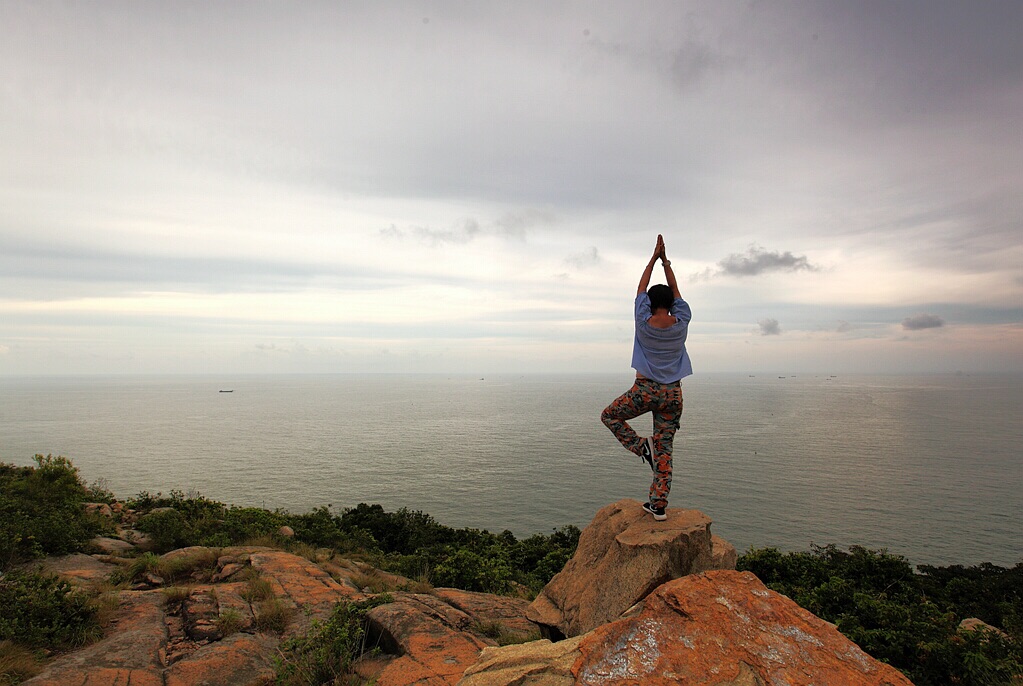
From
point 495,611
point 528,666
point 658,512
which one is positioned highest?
point 658,512

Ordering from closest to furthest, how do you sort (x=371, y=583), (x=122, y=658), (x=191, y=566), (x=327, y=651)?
1. (x=327, y=651)
2. (x=122, y=658)
3. (x=191, y=566)
4. (x=371, y=583)

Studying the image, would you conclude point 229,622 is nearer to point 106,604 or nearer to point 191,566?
point 106,604

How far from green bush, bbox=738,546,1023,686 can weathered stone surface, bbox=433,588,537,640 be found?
6.11m

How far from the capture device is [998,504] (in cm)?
3853

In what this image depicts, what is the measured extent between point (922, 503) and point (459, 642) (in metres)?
46.9

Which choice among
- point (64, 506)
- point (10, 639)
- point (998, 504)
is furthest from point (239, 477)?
point (998, 504)

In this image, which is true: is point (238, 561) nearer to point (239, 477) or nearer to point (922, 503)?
point (239, 477)

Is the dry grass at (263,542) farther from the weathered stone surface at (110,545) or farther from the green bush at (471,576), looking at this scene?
the green bush at (471,576)

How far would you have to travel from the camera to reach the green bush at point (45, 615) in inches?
253

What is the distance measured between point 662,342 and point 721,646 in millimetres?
4197

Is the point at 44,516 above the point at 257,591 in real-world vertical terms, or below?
above

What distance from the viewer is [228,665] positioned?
6.46 metres

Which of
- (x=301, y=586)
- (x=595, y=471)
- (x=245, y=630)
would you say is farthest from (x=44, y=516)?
(x=595, y=471)

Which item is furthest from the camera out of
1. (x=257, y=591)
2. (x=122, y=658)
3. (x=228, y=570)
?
(x=228, y=570)
